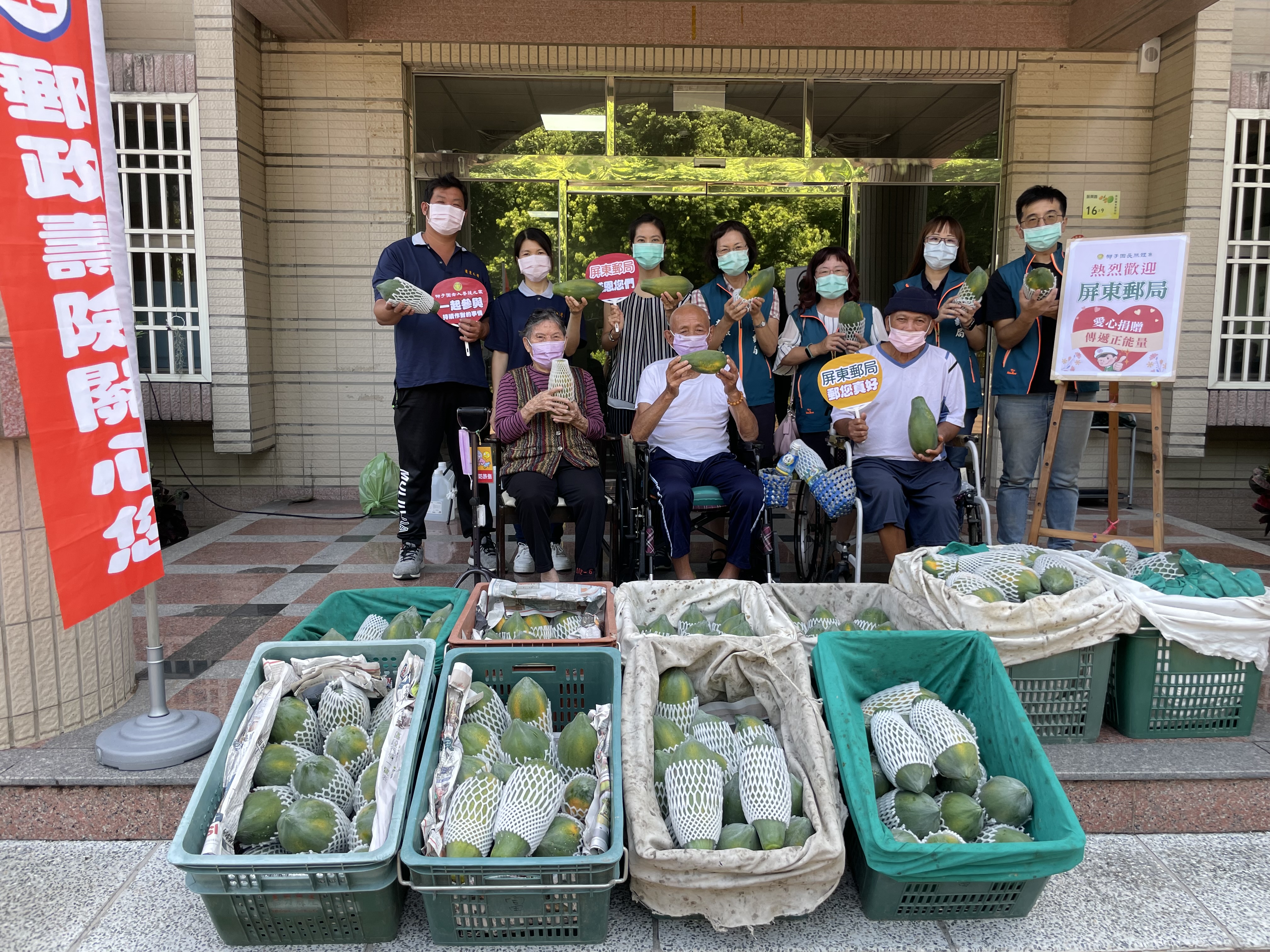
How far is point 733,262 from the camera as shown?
433cm

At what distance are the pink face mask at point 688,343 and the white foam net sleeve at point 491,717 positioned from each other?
2.13 m

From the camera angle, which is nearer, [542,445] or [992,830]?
[992,830]

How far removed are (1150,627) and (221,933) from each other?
2.77m

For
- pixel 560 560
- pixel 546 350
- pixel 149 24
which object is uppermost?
pixel 149 24

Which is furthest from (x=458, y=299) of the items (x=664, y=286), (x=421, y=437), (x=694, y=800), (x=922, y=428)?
(x=694, y=800)

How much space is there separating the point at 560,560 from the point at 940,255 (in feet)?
8.24

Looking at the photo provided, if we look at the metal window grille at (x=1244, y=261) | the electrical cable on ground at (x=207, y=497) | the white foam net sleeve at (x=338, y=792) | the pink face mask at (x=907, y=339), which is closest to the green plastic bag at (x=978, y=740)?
the white foam net sleeve at (x=338, y=792)

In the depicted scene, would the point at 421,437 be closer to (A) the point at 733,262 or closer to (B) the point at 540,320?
(B) the point at 540,320

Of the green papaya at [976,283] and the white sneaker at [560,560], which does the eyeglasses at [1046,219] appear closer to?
the green papaya at [976,283]

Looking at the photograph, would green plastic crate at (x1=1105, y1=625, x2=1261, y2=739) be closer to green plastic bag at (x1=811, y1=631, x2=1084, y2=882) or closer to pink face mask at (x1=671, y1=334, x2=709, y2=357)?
green plastic bag at (x1=811, y1=631, x2=1084, y2=882)

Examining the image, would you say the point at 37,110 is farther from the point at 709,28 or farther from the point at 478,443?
the point at 709,28

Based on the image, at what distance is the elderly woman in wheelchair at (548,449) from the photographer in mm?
3959

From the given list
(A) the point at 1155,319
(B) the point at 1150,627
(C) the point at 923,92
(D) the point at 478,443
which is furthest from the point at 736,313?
(C) the point at 923,92

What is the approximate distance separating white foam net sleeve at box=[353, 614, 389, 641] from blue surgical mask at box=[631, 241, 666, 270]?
7.55 ft
